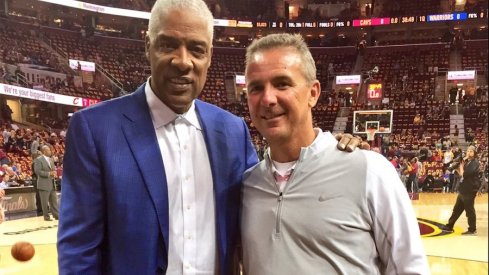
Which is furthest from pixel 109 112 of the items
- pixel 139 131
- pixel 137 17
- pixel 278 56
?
pixel 137 17

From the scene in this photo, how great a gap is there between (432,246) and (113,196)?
16.2 ft

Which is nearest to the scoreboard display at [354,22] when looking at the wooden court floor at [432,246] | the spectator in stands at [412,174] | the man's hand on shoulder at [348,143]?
the spectator in stands at [412,174]

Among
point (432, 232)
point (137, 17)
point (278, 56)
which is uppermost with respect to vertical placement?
point (137, 17)

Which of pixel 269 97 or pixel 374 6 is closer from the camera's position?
pixel 269 97

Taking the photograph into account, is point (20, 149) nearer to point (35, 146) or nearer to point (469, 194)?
point (35, 146)

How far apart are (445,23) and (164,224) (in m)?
13.9

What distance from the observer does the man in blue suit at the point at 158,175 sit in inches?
42.3

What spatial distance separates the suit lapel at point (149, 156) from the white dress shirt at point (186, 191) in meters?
0.03

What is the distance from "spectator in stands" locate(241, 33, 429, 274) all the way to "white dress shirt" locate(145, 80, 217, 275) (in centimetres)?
11

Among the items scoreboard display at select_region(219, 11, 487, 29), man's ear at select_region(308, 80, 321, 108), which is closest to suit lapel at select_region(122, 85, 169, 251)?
man's ear at select_region(308, 80, 321, 108)

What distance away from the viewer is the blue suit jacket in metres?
1.07

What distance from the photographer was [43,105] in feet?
29.2

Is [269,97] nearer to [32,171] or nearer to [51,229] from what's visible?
[51,229]

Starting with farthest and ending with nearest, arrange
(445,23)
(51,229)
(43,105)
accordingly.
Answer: (445,23) < (43,105) < (51,229)
